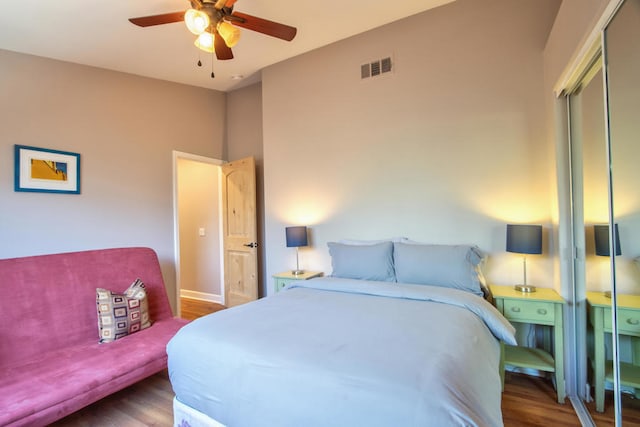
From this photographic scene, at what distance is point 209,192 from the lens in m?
4.91

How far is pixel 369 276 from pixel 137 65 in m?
3.19

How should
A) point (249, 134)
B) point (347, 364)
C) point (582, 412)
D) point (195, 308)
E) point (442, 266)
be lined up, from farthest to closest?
point (195, 308), point (249, 134), point (442, 266), point (582, 412), point (347, 364)

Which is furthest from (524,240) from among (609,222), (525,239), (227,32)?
(227,32)

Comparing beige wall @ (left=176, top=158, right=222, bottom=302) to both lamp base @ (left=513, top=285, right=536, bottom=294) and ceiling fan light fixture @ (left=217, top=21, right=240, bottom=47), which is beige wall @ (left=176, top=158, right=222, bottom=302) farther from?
lamp base @ (left=513, top=285, right=536, bottom=294)

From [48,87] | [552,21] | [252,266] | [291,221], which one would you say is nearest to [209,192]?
[252,266]

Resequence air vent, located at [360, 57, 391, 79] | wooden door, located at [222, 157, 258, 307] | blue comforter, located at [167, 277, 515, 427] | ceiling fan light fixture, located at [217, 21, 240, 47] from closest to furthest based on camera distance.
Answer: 1. blue comforter, located at [167, 277, 515, 427]
2. ceiling fan light fixture, located at [217, 21, 240, 47]
3. air vent, located at [360, 57, 391, 79]
4. wooden door, located at [222, 157, 258, 307]

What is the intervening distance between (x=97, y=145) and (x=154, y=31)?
4.20 ft

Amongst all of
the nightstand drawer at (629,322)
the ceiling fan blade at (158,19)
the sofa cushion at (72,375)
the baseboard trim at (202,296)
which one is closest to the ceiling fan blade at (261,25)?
the ceiling fan blade at (158,19)

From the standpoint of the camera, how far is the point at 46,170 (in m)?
2.74

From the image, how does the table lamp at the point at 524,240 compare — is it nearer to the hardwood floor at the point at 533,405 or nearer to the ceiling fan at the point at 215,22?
the hardwood floor at the point at 533,405

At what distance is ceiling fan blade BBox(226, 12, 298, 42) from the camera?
201cm

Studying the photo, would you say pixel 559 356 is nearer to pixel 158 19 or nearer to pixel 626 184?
pixel 626 184

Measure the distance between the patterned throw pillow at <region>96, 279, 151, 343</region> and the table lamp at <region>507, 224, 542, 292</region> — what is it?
298 centimetres

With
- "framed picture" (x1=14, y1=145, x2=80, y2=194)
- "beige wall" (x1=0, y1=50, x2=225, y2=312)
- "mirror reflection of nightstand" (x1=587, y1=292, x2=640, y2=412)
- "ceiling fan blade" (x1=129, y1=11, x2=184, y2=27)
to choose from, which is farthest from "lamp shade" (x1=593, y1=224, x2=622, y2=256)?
"framed picture" (x1=14, y1=145, x2=80, y2=194)
